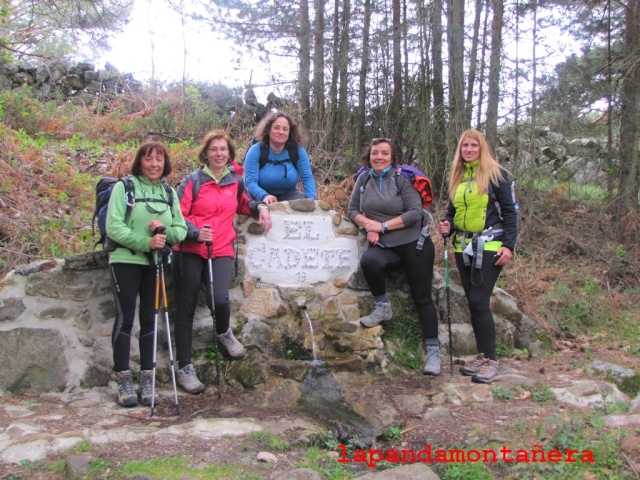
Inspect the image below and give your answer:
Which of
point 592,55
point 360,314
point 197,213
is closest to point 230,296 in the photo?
point 197,213

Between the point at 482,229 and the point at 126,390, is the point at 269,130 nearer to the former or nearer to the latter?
the point at 482,229

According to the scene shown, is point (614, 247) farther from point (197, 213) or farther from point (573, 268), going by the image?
point (197, 213)

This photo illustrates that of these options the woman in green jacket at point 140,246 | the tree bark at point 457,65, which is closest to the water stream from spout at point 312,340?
the woman in green jacket at point 140,246

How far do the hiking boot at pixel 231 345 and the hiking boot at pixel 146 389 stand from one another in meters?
0.69

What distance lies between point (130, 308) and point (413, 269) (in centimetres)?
251

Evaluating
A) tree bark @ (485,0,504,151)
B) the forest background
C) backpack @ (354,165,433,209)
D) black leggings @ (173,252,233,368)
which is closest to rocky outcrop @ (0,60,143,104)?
the forest background

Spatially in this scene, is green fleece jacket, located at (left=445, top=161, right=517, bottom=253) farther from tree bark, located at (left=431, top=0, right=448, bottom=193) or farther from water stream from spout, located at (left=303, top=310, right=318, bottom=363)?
tree bark, located at (left=431, top=0, right=448, bottom=193)

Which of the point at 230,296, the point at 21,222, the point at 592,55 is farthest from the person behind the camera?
the point at 592,55

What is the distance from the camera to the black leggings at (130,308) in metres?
4.25

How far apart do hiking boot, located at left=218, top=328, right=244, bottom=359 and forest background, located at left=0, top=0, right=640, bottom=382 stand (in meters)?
2.24

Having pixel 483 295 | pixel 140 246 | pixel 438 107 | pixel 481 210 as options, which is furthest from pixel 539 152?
pixel 140 246

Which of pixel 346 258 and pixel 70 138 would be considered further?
pixel 70 138

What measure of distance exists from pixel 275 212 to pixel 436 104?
4911 mm

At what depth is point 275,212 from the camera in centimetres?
546
